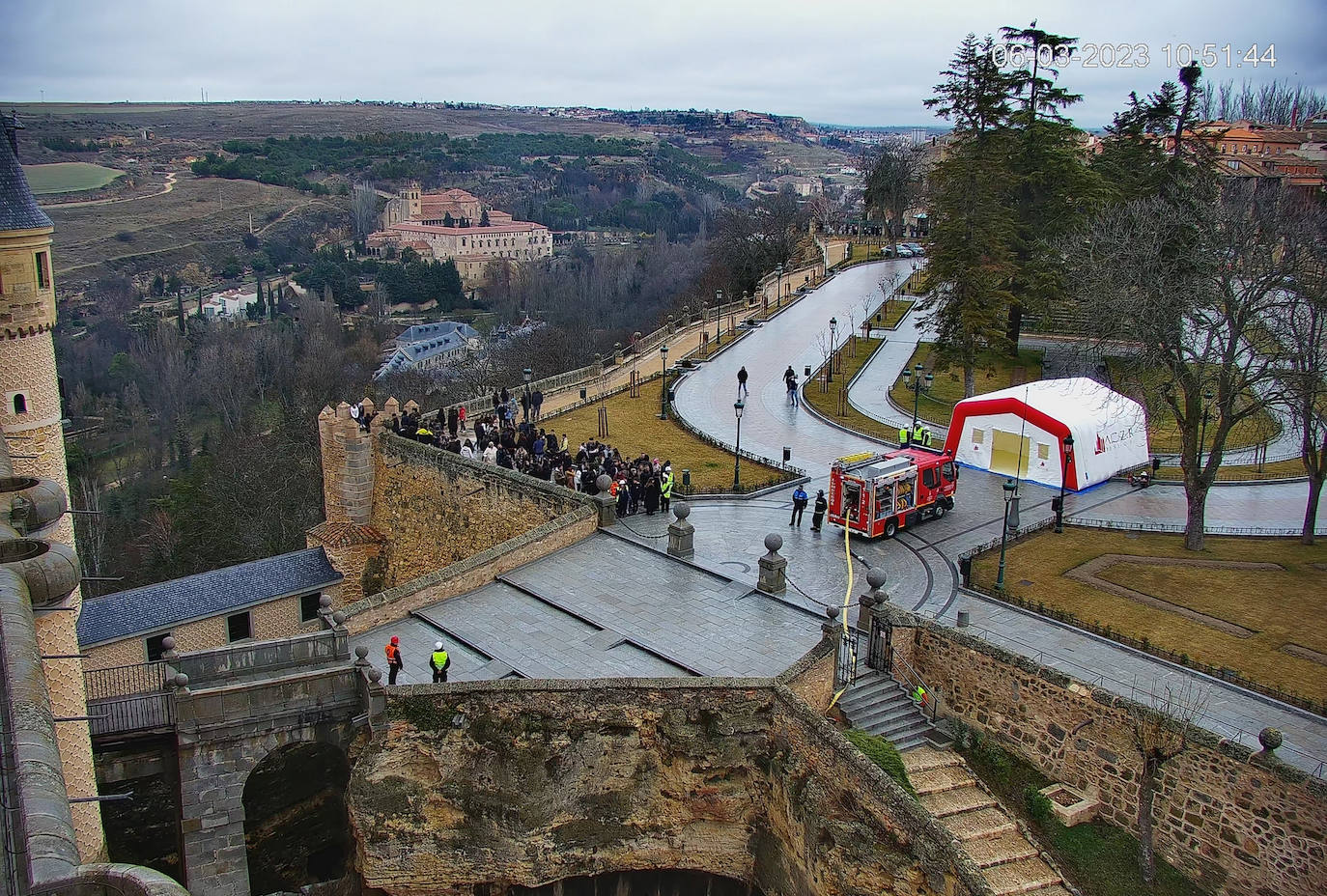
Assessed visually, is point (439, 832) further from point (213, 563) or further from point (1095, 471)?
point (213, 563)

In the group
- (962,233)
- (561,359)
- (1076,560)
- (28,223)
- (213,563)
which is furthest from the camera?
(561,359)

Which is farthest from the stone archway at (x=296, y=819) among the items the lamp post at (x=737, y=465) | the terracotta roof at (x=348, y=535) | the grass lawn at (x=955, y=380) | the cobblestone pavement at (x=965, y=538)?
the grass lawn at (x=955, y=380)

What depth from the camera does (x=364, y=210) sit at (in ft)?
434

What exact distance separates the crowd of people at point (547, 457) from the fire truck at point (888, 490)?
3775 mm

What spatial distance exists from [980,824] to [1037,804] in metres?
0.89

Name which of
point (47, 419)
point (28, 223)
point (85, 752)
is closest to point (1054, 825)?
point (85, 752)

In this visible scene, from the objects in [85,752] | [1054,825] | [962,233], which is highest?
[962,233]

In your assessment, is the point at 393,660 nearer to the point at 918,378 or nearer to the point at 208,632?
the point at 208,632

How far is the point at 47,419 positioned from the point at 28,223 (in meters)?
3.13

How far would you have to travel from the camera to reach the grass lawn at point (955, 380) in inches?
1356

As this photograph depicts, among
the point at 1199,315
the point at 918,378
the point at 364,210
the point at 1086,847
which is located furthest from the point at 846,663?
the point at 364,210

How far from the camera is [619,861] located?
50.0ft

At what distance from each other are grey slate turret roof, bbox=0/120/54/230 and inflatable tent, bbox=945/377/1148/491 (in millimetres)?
20900

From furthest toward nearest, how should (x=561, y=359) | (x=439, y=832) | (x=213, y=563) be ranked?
1. (x=561, y=359)
2. (x=213, y=563)
3. (x=439, y=832)
